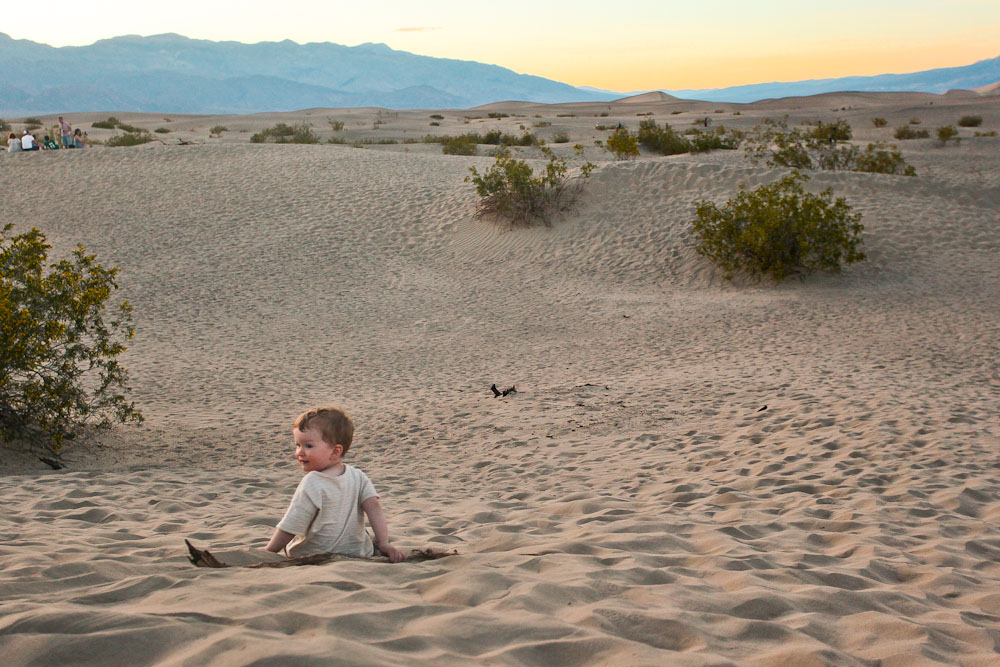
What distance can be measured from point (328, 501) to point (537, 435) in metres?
4.36

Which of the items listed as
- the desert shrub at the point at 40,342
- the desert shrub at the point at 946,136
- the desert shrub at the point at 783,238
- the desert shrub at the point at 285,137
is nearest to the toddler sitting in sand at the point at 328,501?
the desert shrub at the point at 40,342

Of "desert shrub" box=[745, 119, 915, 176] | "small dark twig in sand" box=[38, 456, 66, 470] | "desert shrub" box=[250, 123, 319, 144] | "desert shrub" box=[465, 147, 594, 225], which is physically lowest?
"small dark twig in sand" box=[38, 456, 66, 470]

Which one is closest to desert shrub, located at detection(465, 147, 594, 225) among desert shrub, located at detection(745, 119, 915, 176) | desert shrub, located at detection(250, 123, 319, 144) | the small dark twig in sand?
desert shrub, located at detection(745, 119, 915, 176)

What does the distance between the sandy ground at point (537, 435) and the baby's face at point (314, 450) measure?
18.9 inches

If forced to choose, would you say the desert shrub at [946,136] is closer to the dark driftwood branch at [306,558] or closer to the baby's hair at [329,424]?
the dark driftwood branch at [306,558]

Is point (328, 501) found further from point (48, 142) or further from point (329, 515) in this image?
point (48, 142)

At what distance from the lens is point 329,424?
3725 mm

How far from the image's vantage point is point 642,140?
109ft

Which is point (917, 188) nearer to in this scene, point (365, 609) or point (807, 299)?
point (807, 299)

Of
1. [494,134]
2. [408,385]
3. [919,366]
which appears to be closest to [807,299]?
[919,366]

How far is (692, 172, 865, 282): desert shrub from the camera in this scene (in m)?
14.8

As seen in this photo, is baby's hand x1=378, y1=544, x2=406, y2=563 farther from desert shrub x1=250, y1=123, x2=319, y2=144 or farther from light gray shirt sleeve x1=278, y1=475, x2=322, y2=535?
desert shrub x1=250, y1=123, x2=319, y2=144

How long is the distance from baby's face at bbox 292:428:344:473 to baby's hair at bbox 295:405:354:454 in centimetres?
2

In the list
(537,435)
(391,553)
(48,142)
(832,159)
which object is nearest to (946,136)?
(832,159)
